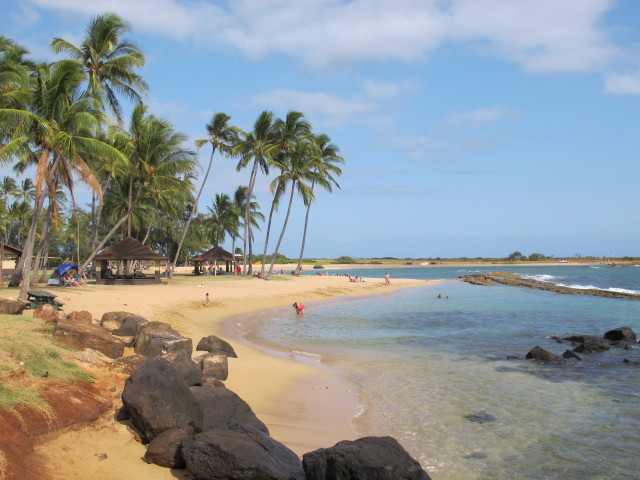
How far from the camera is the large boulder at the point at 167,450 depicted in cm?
510

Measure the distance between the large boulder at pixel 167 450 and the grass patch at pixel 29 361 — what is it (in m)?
1.47

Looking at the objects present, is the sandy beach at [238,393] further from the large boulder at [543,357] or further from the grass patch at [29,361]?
the large boulder at [543,357]

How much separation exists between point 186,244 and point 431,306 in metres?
33.9

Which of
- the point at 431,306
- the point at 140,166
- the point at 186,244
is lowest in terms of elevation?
the point at 431,306

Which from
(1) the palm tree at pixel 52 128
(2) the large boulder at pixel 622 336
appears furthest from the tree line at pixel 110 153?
(2) the large boulder at pixel 622 336

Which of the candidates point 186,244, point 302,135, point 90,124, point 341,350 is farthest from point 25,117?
point 186,244

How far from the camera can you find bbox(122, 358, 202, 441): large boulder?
5.52 metres

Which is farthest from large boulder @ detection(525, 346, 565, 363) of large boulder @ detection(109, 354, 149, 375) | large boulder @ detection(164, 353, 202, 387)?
large boulder @ detection(109, 354, 149, 375)

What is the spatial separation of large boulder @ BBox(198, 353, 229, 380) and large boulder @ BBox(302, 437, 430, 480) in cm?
421

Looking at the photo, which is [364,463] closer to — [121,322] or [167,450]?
[167,450]

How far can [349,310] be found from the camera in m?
25.5

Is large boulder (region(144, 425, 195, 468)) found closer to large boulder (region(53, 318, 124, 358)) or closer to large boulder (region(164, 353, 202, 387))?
large boulder (region(164, 353, 202, 387))

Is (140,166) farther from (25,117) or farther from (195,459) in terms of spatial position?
(195,459)

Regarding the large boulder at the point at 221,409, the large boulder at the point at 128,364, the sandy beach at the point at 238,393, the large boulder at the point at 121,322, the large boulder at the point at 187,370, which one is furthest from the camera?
the large boulder at the point at 121,322
